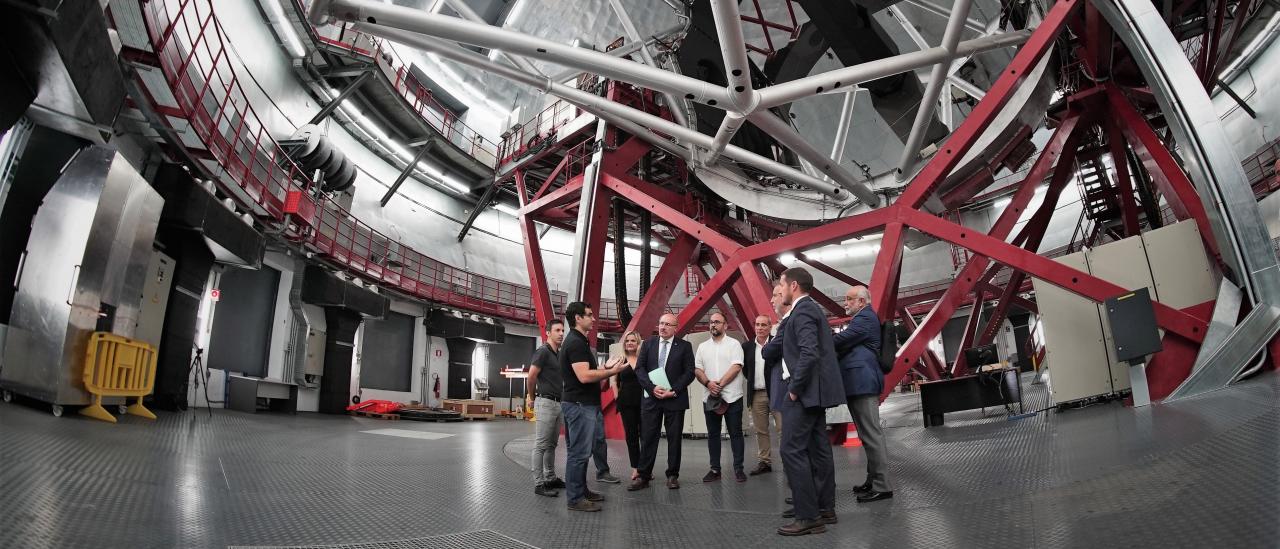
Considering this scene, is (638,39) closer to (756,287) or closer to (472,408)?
(756,287)

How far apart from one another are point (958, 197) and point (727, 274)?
4179 millimetres

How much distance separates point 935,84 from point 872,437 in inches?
209

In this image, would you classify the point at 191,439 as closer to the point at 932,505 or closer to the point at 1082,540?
the point at 932,505

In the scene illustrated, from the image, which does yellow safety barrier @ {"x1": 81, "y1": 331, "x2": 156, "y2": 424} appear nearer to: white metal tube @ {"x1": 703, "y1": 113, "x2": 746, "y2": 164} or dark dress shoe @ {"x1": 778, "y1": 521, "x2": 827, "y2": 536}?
white metal tube @ {"x1": 703, "y1": 113, "x2": 746, "y2": 164}

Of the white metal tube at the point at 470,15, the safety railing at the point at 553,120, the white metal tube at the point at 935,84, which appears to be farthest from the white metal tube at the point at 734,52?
the safety railing at the point at 553,120

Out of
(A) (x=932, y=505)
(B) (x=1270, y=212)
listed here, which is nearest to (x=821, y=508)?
(A) (x=932, y=505)

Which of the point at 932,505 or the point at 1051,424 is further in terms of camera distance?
the point at 1051,424

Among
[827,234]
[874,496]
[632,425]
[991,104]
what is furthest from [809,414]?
[991,104]

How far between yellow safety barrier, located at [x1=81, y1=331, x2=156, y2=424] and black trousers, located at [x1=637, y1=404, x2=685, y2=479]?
6.89m

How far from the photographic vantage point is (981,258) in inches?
296

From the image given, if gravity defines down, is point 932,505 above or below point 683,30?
below

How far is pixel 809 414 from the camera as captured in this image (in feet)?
11.0

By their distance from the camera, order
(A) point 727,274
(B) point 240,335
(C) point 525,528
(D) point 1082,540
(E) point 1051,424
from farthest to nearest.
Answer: (B) point 240,335, (A) point 727,274, (E) point 1051,424, (C) point 525,528, (D) point 1082,540

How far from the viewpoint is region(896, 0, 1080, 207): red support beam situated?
21.6ft
